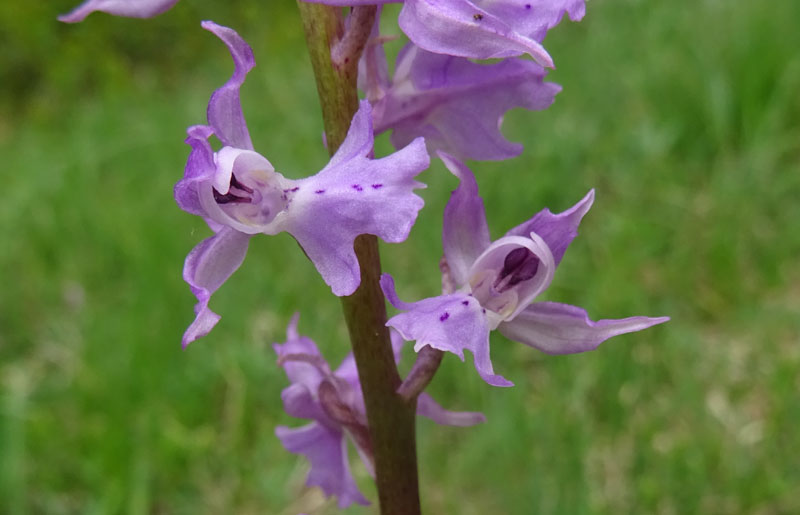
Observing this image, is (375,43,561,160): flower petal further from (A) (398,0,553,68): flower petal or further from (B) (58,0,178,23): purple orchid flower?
(B) (58,0,178,23): purple orchid flower

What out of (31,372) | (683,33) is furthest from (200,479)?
(683,33)

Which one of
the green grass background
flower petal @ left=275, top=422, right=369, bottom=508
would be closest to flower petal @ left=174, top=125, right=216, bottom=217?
flower petal @ left=275, top=422, right=369, bottom=508

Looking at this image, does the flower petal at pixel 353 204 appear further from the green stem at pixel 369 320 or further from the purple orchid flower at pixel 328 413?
the purple orchid flower at pixel 328 413

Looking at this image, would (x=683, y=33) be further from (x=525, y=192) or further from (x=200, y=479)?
(x=200, y=479)

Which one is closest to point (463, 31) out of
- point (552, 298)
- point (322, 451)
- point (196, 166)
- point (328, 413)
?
point (196, 166)

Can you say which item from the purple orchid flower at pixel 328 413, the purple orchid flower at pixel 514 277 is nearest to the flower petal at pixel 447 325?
the purple orchid flower at pixel 514 277

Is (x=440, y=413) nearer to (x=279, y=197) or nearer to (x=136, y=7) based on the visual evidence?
(x=279, y=197)
